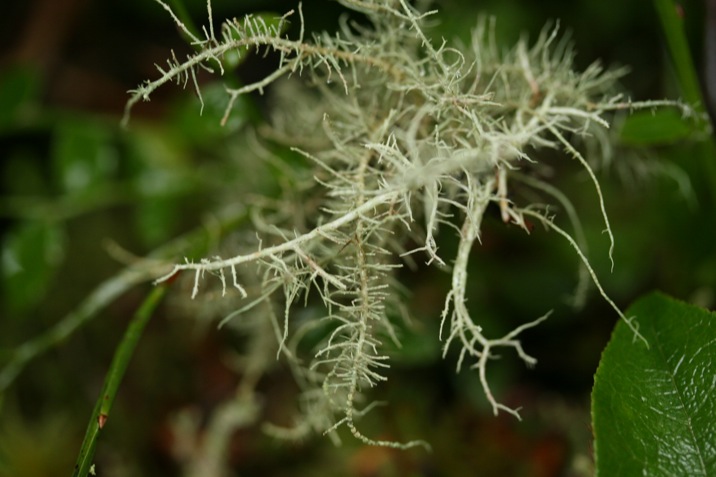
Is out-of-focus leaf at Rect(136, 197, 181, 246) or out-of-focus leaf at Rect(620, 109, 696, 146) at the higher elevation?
out-of-focus leaf at Rect(620, 109, 696, 146)

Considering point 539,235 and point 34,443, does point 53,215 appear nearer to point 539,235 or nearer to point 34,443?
point 34,443

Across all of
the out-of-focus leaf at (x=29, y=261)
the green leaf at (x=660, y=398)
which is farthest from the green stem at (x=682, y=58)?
the out-of-focus leaf at (x=29, y=261)

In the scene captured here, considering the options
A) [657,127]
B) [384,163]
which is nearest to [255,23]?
[384,163]

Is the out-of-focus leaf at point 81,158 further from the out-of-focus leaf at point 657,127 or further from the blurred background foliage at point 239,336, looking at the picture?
the out-of-focus leaf at point 657,127

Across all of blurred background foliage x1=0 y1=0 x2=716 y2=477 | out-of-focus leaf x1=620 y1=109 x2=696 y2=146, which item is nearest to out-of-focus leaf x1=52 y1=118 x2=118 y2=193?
blurred background foliage x1=0 y1=0 x2=716 y2=477

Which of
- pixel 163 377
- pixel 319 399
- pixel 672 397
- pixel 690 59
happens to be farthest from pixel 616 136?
pixel 163 377

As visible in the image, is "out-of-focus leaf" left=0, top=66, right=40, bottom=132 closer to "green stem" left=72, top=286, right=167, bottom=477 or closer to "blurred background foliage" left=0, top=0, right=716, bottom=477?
"blurred background foliage" left=0, top=0, right=716, bottom=477
